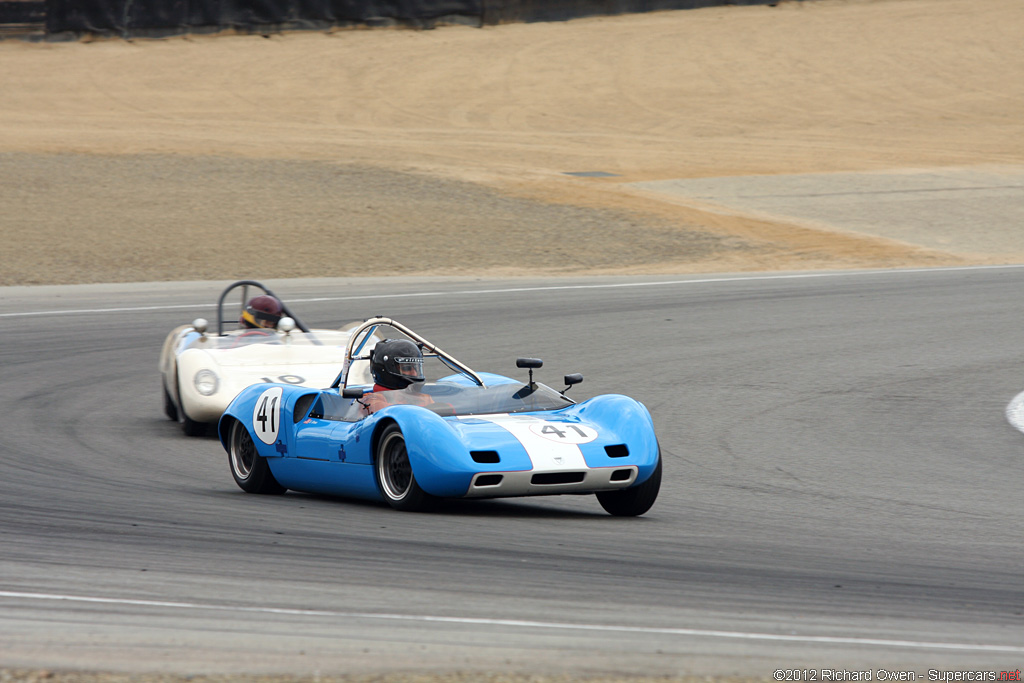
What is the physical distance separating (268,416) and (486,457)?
1953 millimetres

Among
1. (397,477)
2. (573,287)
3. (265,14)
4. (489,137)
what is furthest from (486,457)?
(265,14)

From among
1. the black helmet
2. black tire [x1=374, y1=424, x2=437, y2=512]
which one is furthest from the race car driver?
black tire [x1=374, y1=424, x2=437, y2=512]

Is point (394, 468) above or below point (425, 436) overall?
below

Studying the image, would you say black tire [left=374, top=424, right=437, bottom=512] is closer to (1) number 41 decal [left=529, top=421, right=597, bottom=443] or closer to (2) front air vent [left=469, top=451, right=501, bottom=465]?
(2) front air vent [left=469, top=451, right=501, bottom=465]

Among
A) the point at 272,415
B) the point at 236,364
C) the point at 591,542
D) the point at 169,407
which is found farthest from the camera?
the point at 169,407

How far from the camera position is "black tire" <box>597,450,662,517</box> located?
7.59 meters

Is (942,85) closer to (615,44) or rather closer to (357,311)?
(615,44)

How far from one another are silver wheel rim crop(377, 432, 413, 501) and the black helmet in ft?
2.12

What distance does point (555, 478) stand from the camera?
23.7 feet

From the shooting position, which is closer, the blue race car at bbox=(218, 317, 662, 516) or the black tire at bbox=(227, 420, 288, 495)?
the blue race car at bbox=(218, 317, 662, 516)

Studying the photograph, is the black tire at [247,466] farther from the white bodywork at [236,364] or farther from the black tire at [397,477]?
the white bodywork at [236,364]

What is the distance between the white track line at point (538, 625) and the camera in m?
4.90

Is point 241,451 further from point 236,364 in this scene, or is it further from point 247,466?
point 236,364

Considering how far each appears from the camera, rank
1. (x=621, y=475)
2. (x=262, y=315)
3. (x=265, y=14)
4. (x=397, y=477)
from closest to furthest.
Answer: (x=621, y=475) < (x=397, y=477) < (x=262, y=315) < (x=265, y=14)
